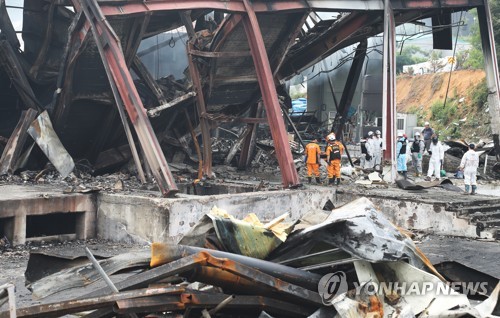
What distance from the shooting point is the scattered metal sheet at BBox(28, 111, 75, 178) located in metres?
16.8

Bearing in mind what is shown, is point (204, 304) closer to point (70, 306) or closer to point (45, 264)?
point (70, 306)

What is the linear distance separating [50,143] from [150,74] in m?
3.20

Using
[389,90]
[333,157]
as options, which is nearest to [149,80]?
[333,157]

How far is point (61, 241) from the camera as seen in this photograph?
13703 mm

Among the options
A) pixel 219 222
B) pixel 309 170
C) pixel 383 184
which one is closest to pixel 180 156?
pixel 309 170

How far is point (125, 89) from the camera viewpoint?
14.5m

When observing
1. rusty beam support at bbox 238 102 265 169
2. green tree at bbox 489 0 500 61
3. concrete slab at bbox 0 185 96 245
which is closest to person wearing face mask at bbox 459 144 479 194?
rusty beam support at bbox 238 102 265 169

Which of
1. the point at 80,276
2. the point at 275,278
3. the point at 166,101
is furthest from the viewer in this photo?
the point at 166,101

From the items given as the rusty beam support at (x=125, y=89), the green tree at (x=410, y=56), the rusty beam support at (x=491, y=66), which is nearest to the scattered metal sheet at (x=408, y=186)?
the rusty beam support at (x=491, y=66)

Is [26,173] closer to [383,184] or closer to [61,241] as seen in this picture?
[61,241]

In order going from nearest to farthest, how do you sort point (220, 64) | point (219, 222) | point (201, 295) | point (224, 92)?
point (201, 295) < point (219, 222) < point (220, 64) < point (224, 92)

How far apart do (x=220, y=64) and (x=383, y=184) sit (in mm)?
5093

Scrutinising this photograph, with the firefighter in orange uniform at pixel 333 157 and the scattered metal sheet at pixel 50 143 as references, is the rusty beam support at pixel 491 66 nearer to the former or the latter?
the firefighter in orange uniform at pixel 333 157

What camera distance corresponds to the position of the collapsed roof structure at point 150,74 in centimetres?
1554
